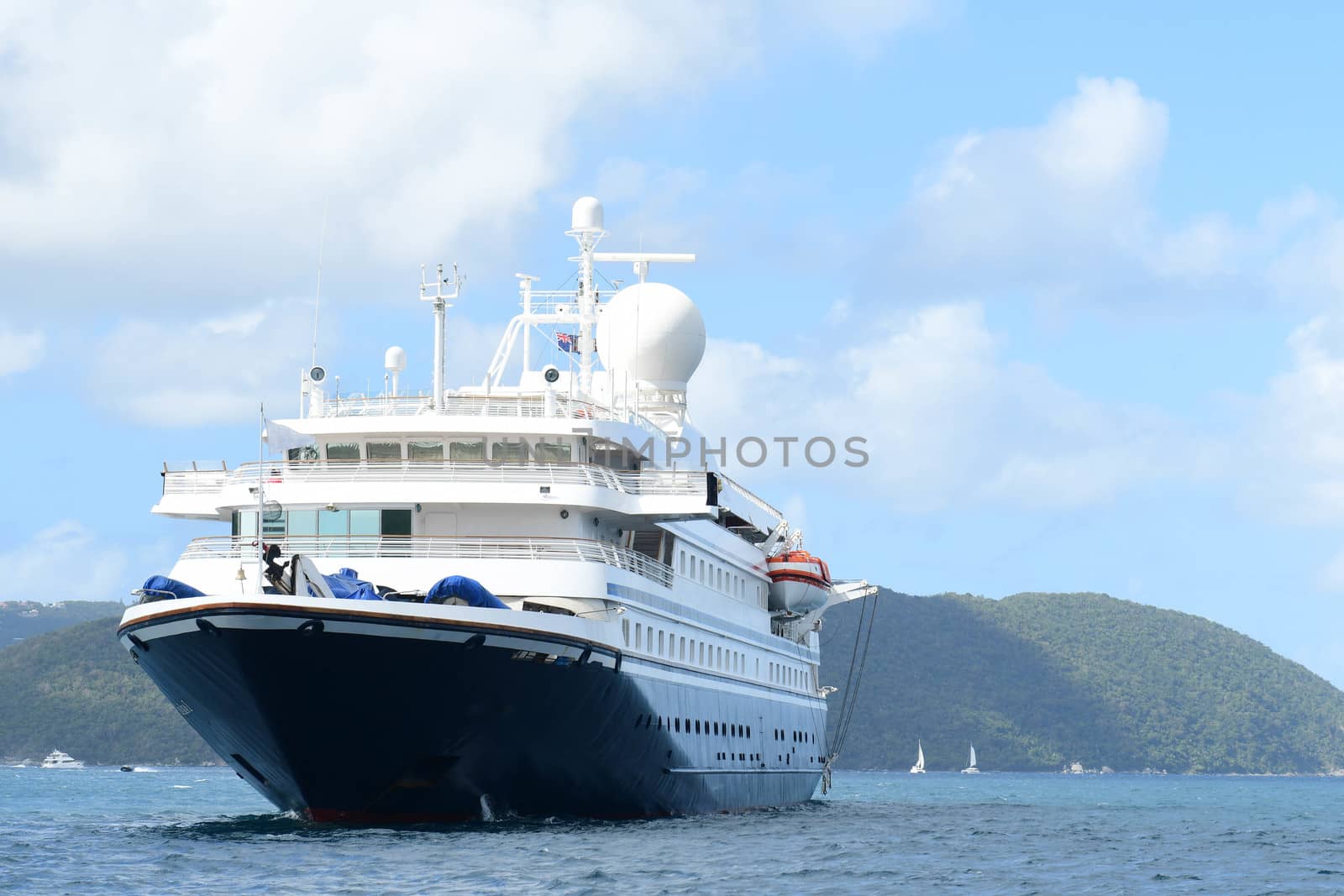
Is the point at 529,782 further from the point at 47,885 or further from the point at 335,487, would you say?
the point at 47,885

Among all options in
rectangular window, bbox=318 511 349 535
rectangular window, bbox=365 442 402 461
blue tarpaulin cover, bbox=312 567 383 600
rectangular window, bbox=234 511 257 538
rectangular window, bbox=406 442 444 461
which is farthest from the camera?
rectangular window, bbox=365 442 402 461

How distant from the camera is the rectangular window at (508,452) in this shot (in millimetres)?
37969

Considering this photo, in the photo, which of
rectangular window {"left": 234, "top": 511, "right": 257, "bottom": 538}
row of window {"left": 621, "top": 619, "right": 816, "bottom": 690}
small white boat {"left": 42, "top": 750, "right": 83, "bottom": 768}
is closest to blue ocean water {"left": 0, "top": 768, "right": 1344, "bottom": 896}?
row of window {"left": 621, "top": 619, "right": 816, "bottom": 690}

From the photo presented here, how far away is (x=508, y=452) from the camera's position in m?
38.1

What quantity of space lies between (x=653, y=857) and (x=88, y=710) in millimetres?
138276

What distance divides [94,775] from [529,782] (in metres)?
98.6

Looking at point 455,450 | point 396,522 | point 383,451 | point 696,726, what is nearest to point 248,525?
point 396,522

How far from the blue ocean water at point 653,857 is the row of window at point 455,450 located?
7.58 m

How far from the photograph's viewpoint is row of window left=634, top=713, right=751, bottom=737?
36.9m

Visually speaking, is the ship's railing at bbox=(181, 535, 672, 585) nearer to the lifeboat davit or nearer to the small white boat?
the lifeboat davit

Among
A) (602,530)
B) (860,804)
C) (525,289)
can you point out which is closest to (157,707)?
(860,804)

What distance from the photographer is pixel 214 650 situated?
30.3m

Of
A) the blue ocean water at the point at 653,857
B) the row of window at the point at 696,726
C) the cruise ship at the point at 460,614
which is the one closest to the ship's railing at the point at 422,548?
the cruise ship at the point at 460,614

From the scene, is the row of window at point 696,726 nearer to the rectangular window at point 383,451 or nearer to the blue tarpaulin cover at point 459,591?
the blue tarpaulin cover at point 459,591
